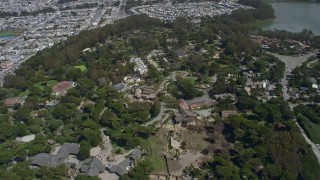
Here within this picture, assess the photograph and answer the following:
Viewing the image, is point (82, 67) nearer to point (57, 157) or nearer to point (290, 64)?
point (57, 157)

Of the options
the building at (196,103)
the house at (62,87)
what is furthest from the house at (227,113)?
the house at (62,87)

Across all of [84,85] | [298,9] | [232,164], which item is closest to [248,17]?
[298,9]

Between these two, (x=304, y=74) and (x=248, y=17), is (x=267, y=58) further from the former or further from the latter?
(x=248, y=17)

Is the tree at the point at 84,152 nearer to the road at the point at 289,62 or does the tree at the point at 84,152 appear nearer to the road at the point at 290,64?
the road at the point at 290,64

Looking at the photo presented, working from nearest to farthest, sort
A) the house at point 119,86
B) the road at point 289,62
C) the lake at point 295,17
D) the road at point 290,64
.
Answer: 1. the road at point 290,64
2. the house at point 119,86
3. the road at point 289,62
4. the lake at point 295,17

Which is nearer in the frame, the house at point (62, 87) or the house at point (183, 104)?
the house at point (183, 104)

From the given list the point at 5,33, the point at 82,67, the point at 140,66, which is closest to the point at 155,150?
the point at 140,66
